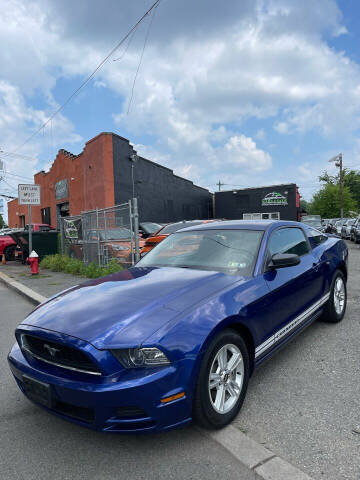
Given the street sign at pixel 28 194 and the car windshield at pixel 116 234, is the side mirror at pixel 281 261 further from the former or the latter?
the street sign at pixel 28 194

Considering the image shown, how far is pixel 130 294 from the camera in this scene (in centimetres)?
278

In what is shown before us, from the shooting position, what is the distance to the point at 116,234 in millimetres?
9602

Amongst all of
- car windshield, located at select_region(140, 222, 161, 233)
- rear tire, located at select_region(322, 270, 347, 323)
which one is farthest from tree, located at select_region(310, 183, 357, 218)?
rear tire, located at select_region(322, 270, 347, 323)

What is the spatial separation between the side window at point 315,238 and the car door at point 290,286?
5.8 inches

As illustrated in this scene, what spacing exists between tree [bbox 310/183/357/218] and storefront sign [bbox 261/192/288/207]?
2152 cm

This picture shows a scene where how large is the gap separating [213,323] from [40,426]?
1.59m

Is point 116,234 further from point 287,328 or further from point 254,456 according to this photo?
point 254,456

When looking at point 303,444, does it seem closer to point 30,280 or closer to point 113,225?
point 113,225

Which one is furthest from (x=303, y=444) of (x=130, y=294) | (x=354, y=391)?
(x=130, y=294)

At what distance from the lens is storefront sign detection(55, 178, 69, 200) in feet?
97.5

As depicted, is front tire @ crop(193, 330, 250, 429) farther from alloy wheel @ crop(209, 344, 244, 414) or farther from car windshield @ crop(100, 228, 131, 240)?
car windshield @ crop(100, 228, 131, 240)

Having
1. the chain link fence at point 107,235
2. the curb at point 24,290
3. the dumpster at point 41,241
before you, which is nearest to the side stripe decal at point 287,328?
the curb at point 24,290

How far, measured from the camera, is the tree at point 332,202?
5069cm

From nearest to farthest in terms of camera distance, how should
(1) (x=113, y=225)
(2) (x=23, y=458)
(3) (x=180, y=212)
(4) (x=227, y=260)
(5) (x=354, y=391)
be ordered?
(2) (x=23, y=458), (5) (x=354, y=391), (4) (x=227, y=260), (1) (x=113, y=225), (3) (x=180, y=212)
